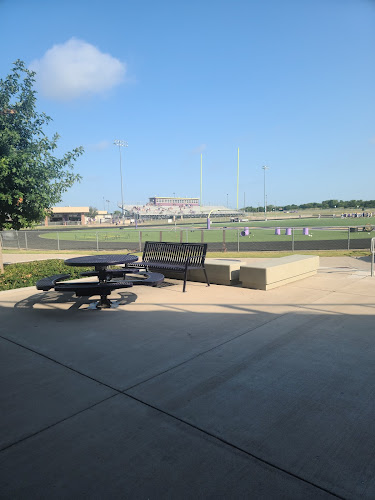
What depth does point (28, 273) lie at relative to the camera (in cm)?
916

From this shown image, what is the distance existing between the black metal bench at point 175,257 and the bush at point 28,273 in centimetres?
180

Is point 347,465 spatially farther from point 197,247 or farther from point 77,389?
point 197,247

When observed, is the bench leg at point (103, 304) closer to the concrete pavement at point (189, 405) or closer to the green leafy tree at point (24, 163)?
the concrete pavement at point (189, 405)

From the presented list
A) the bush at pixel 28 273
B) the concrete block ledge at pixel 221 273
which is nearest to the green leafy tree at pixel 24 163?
the bush at pixel 28 273

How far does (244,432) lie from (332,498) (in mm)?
710

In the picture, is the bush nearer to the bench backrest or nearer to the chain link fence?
the bench backrest

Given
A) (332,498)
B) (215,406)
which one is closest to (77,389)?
(215,406)

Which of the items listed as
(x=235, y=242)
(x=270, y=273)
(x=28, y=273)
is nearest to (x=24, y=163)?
(x=28, y=273)

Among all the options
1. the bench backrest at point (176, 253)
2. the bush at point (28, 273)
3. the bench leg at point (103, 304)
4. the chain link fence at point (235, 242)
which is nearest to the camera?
the bench leg at point (103, 304)

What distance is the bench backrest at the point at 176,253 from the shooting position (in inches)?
310

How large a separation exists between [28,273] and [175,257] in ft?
12.8

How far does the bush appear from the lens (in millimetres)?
8172

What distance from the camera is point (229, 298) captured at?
22.2ft

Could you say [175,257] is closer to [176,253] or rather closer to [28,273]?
[176,253]
